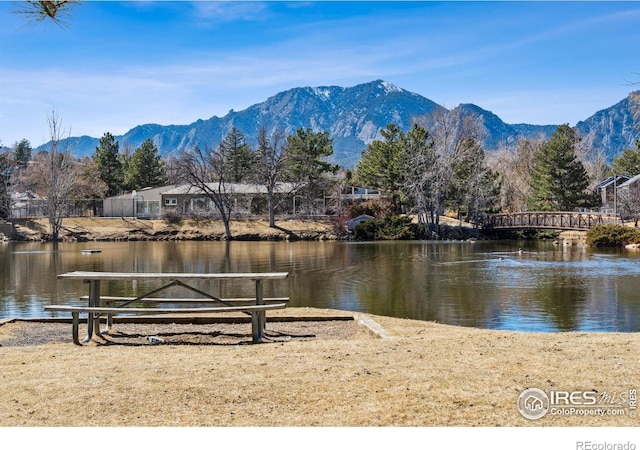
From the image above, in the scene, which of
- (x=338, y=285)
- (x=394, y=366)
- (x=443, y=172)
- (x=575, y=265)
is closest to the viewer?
(x=394, y=366)

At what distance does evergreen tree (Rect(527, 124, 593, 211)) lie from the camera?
64.4m

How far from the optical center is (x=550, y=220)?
60.8m

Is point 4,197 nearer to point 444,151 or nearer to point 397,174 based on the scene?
point 397,174

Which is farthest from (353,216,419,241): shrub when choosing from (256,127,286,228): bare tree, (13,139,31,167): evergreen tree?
(13,139,31,167): evergreen tree

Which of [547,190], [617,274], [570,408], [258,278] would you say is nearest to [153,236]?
[547,190]

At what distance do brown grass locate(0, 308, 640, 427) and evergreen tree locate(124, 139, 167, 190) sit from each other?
72.8 m

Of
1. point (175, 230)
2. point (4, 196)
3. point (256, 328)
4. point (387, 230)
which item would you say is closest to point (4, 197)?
point (4, 196)

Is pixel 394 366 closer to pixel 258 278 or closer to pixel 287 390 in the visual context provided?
pixel 287 390

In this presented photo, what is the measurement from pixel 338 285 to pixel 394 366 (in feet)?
54.6

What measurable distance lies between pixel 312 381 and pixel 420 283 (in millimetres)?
18102

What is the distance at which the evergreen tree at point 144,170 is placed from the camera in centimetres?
8000

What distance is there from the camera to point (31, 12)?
853cm

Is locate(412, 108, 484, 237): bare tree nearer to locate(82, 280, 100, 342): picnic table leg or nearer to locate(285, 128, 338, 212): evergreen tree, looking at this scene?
locate(285, 128, 338, 212): evergreen tree

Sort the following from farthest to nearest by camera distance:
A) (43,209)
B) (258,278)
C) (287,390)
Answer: (43,209), (258,278), (287,390)
